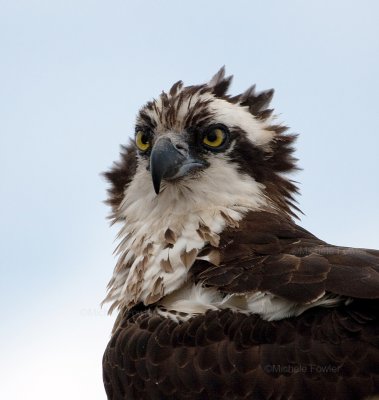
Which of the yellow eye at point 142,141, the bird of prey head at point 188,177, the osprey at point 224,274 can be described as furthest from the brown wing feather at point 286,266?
the yellow eye at point 142,141

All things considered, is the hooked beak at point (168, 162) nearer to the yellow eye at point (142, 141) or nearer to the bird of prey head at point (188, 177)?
the bird of prey head at point (188, 177)

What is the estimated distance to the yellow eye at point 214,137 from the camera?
1024cm

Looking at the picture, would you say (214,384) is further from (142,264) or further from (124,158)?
(124,158)

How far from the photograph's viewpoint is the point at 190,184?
1011cm

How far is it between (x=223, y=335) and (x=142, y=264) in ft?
5.26

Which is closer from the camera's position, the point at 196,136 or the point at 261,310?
the point at 261,310

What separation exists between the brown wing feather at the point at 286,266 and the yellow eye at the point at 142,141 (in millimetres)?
1360

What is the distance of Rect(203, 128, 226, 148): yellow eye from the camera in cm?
1024

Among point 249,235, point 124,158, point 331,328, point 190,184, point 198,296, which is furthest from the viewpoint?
point 124,158

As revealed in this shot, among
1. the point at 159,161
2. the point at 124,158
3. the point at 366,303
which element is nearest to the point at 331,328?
the point at 366,303

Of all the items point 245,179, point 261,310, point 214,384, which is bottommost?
point 214,384

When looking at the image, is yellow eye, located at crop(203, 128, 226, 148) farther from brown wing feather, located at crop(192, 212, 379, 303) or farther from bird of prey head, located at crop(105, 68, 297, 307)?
brown wing feather, located at crop(192, 212, 379, 303)

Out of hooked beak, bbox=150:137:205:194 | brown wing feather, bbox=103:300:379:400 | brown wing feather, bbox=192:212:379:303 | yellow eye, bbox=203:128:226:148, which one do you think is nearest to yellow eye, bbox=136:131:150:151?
hooked beak, bbox=150:137:205:194

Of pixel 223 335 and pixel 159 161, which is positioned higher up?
pixel 159 161
